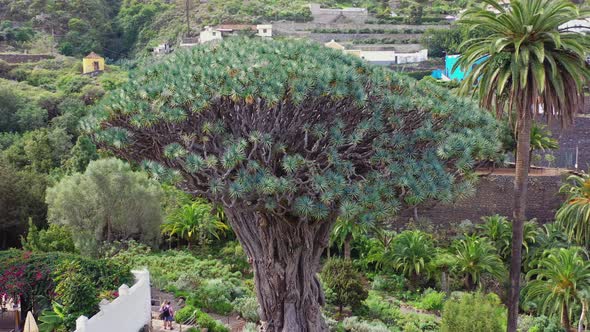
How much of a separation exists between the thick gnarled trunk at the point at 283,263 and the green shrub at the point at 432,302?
7.32 m

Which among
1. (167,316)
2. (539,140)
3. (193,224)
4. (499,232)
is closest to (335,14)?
(539,140)

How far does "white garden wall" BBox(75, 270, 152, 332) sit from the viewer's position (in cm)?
1414

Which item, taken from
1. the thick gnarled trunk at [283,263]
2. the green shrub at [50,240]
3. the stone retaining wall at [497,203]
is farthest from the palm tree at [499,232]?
the green shrub at [50,240]

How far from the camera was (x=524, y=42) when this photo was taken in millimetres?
14297

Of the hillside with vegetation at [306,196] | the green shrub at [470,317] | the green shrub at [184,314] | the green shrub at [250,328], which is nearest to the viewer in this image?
the hillside with vegetation at [306,196]

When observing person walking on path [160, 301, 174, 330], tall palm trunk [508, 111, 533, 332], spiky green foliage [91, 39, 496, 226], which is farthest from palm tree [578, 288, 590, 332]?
person walking on path [160, 301, 174, 330]

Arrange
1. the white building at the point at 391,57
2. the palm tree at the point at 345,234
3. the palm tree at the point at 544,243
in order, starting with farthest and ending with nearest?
the white building at the point at 391,57, the palm tree at the point at 345,234, the palm tree at the point at 544,243

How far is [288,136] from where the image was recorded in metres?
12.9

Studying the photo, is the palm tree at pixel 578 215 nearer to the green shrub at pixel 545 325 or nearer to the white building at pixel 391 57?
the green shrub at pixel 545 325

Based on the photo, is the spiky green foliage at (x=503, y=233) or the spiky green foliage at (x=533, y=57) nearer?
the spiky green foliage at (x=533, y=57)

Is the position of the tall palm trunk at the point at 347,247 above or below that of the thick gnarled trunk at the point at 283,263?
below

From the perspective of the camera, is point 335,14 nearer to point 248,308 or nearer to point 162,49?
point 162,49

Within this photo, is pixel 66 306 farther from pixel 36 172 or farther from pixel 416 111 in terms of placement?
pixel 36 172

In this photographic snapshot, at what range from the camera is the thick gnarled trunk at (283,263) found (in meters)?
14.0
